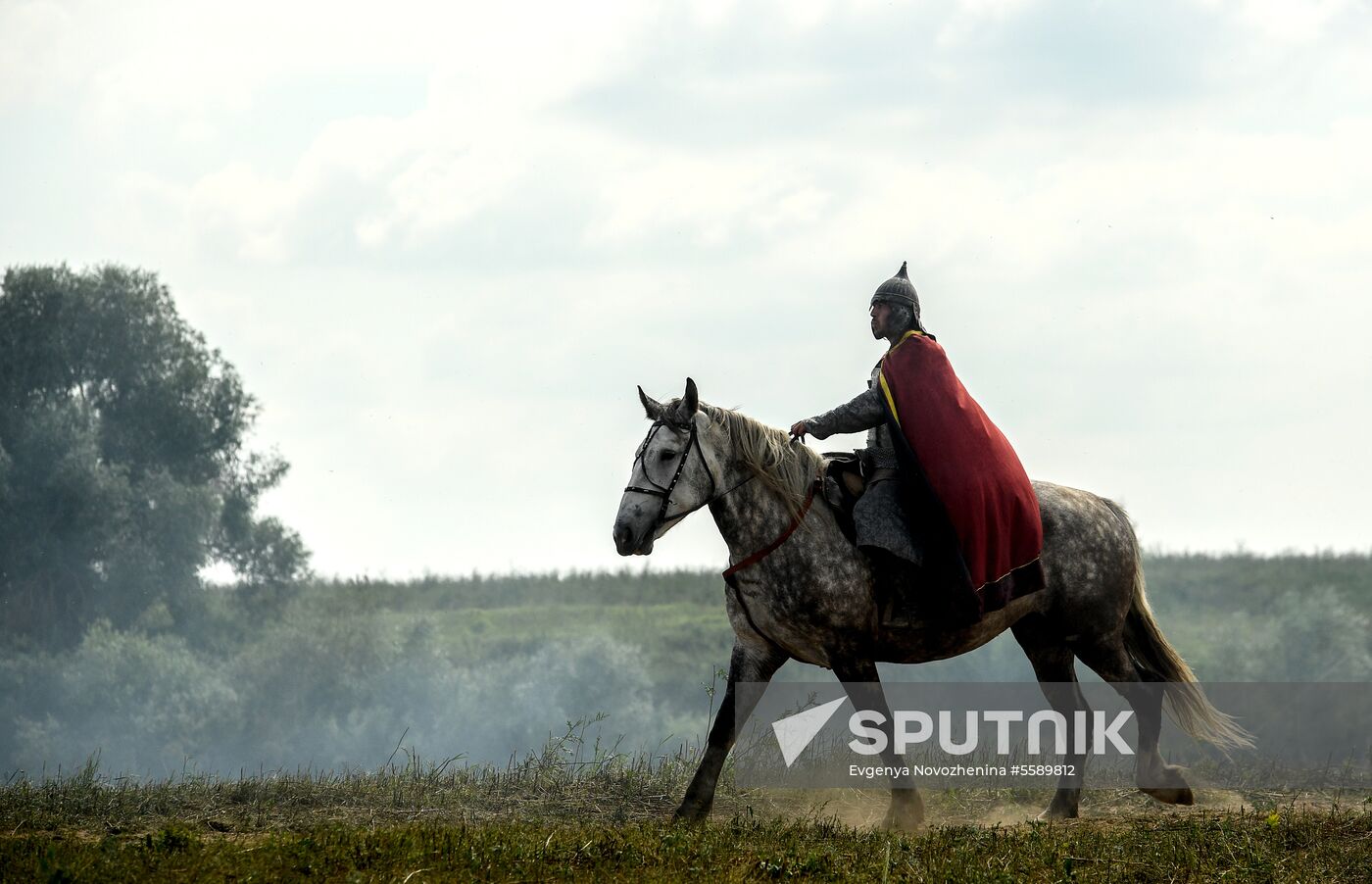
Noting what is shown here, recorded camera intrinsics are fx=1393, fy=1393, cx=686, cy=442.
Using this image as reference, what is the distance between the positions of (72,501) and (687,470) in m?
53.7

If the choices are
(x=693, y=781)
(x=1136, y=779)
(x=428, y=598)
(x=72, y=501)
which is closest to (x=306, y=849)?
(x=693, y=781)

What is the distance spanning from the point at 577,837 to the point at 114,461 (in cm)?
5900

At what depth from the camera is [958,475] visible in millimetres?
9727

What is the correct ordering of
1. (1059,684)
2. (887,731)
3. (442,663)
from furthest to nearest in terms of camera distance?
(442,663)
(1059,684)
(887,731)

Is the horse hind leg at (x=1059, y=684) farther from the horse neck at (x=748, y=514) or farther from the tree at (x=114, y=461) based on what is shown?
the tree at (x=114, y=461)

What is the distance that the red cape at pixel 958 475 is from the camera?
9.69 meters

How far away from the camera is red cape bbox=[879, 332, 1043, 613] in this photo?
9688 mm

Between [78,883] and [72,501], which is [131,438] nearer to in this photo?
[72,501]

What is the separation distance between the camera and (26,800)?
9.49 meters

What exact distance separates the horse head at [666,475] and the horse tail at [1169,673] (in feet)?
12.5

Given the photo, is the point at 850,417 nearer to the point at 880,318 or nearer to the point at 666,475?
the point at 880,318

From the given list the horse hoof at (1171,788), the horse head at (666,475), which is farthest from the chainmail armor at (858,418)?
the horse hoof at (1171,788)

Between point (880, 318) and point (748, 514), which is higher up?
point (880, 318)

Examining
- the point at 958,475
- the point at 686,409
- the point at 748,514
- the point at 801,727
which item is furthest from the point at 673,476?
the point at 801,727
